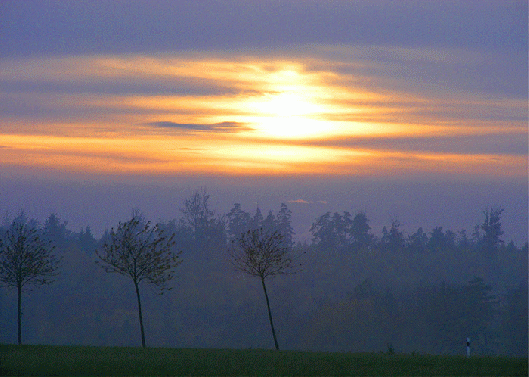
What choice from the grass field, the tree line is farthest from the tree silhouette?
the grass field

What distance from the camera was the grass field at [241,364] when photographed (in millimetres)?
30406

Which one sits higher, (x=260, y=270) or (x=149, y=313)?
(x=260, y=270)

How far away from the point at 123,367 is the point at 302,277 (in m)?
148

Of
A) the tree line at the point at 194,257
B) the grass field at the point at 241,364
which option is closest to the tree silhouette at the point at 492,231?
the tree line at the point at 194,257

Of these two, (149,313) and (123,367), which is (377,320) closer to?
(149,313)

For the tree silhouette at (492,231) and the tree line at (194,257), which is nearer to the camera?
the tree line at (194,257)

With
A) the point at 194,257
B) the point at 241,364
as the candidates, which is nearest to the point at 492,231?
the point at 194,257

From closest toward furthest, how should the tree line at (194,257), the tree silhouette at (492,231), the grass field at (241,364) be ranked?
the grass field at (241,364) → the tree line at (194,257) → the tree silhouette at (492,231)

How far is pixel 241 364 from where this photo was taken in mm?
32719

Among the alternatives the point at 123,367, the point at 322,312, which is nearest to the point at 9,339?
the point at 322,312

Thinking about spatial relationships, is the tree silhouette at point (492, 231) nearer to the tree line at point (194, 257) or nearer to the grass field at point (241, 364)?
the tree line at point (194, 257)

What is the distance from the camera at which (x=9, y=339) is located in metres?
121

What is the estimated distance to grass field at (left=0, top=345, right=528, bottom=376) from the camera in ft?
99.8

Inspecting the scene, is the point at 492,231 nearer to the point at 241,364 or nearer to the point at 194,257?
the point at 194,257
